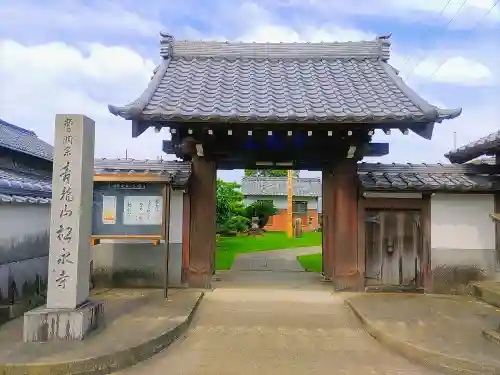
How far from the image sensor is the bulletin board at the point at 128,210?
844 centimetres

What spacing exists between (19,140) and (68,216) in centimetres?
838

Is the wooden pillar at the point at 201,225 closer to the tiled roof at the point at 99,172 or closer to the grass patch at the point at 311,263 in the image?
the tiled roof at the point at 99,172

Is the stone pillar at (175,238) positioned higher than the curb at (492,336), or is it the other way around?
the stone pillar at (175,238)

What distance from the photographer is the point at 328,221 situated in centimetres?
1057

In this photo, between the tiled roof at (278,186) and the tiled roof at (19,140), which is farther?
the tiled roof at (278,186)

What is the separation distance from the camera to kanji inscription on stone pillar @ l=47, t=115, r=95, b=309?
5.79m

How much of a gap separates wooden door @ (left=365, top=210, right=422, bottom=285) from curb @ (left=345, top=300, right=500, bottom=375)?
144 inches

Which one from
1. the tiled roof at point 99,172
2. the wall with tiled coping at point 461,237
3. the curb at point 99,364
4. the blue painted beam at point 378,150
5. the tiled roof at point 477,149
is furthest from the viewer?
the blue painted beam at point 378,150

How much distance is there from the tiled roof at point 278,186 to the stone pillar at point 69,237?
41.0 metres

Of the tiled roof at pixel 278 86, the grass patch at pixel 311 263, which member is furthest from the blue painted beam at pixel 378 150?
the grass patch at pixel 311 263

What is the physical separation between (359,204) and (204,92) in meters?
4.25

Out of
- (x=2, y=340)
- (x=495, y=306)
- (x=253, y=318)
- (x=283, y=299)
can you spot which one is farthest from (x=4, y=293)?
(x=495, y=306)

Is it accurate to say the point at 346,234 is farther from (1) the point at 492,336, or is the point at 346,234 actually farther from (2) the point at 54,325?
(2) the point at 54,325

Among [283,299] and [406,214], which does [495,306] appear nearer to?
[406,214]
